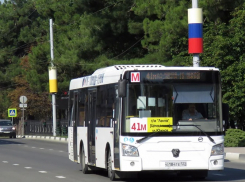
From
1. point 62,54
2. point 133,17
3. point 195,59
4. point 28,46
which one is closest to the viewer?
point 195,59

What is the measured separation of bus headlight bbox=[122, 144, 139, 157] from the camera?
13539 mm

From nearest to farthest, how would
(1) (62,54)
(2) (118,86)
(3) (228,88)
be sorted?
(2) (118,86), (3) (228,88), (1) (62,54)

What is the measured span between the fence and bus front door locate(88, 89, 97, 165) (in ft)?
117

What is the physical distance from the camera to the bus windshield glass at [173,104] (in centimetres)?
1360

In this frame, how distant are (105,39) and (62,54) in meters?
6.15

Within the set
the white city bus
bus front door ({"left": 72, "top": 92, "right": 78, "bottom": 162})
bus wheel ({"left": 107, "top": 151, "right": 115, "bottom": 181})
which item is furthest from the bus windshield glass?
bus front door ({"left": 72, "top": 92, "right": 78, "bottom": 162})

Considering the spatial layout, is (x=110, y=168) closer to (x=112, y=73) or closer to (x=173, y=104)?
(x=112, y=73)

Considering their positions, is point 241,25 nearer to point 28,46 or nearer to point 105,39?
point 105,39

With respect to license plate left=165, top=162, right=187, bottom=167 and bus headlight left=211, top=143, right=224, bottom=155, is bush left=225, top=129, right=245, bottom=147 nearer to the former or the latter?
bus headlight left=211, top=143, right=224, bottom=155

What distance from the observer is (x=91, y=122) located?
16500 mm

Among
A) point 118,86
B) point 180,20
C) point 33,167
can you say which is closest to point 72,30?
point 180,20

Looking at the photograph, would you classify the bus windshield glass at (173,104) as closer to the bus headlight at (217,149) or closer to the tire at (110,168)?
the bus headlight at (217,149)

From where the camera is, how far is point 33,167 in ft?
65.7

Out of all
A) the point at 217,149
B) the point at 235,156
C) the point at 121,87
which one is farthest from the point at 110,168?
the point at 235,156
